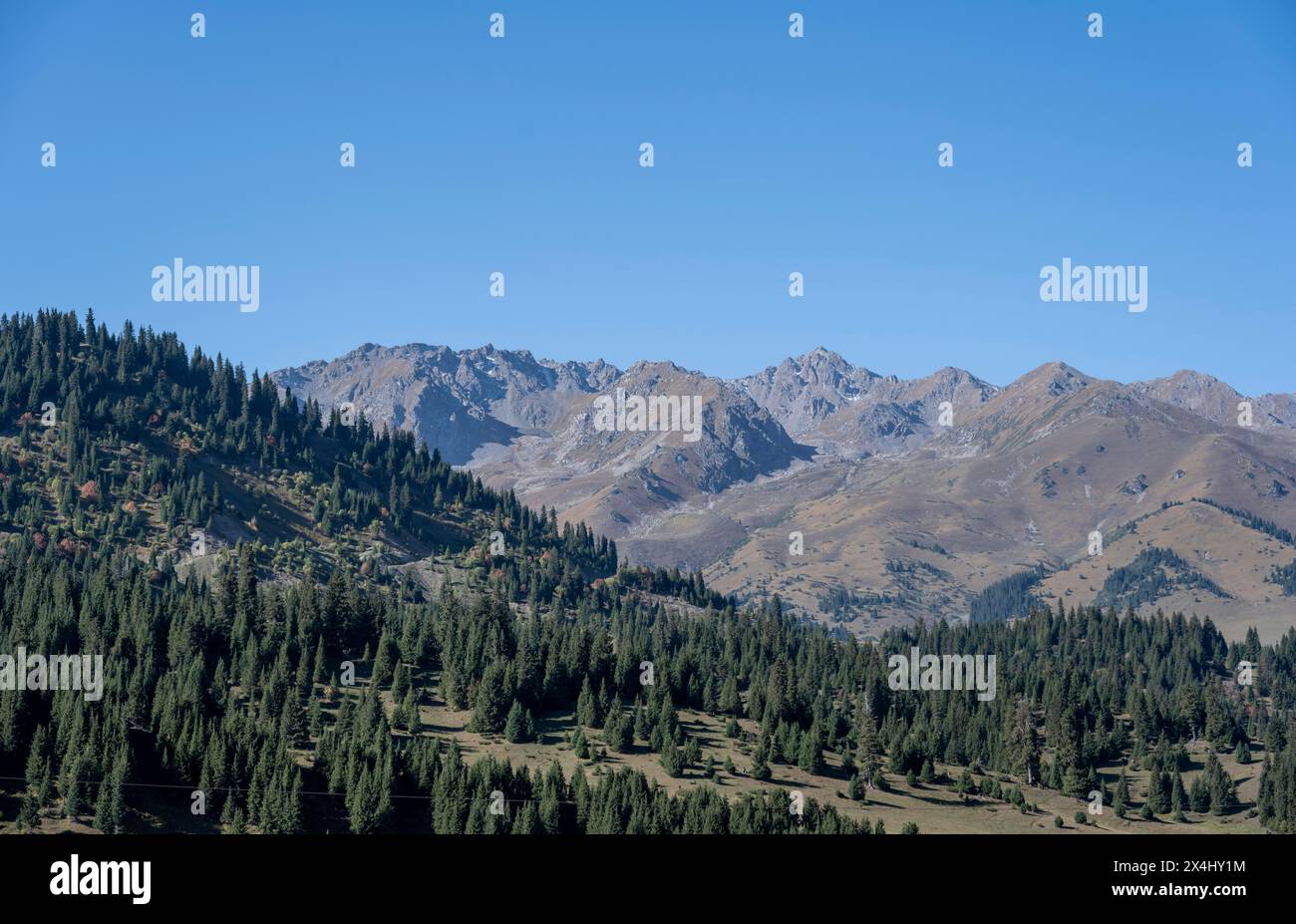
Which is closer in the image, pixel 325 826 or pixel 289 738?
pixel 325 826
